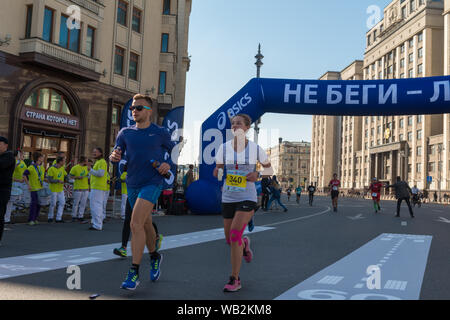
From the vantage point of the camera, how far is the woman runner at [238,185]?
4523 millimetres

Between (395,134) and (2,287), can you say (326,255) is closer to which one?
(2,287)

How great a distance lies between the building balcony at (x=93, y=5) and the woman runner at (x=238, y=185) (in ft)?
63.1

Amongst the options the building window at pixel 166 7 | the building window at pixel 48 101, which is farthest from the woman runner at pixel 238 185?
the building window at pixel 166 7

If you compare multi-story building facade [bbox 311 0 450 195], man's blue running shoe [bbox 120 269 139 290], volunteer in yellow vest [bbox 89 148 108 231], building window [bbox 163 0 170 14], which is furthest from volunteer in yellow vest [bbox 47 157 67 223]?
multi-story building facade [bbox 311 0 450 195]

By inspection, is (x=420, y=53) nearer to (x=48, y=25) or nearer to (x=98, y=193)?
(x=48, y=25)

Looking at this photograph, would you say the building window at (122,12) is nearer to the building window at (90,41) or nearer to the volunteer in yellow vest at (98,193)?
the building window at (90,41)

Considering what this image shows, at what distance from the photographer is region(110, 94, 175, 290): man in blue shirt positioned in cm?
439

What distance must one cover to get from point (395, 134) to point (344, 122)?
26.6 m

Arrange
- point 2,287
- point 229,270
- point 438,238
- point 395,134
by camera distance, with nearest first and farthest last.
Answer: point 2,287 → point 229,270 → point 438,238 → point 395,134

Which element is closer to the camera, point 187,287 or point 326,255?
point 187,287

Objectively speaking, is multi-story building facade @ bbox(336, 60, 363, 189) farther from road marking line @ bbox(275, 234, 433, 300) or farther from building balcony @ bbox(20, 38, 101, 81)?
road marking line @ bbox(275, 234, 433, 300)

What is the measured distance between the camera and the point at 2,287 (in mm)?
4211

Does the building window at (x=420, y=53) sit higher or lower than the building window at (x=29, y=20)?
higher
